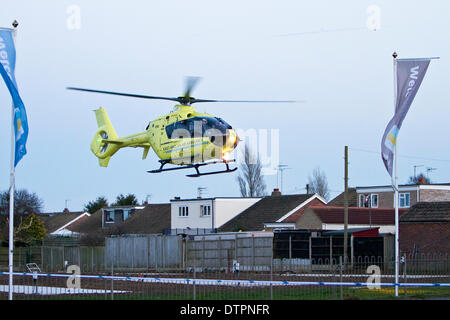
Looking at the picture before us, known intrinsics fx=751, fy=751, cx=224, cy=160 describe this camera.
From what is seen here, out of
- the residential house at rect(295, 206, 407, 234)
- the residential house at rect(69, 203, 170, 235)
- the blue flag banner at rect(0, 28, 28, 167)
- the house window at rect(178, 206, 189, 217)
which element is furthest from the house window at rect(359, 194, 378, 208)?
the blue flag banner at rect(0, 28, 28, 167)

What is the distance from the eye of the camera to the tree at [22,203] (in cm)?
6956

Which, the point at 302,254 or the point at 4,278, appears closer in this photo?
the point at 4,278

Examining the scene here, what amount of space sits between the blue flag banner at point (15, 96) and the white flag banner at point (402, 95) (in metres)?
11.3

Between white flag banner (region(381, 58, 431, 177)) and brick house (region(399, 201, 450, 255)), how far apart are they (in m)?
18.7

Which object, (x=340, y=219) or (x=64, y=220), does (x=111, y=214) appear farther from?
(x=340, y=219)

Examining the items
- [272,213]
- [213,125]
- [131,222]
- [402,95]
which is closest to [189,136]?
[213,125]

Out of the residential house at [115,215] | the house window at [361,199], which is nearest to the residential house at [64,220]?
the residential house at [115,215]

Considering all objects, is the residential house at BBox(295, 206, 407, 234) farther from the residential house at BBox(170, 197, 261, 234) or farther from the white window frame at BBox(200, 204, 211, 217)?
the white window frame at BBox(200, 204, 211, 217)

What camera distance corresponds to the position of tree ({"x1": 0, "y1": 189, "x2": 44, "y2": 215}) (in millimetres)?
69562
